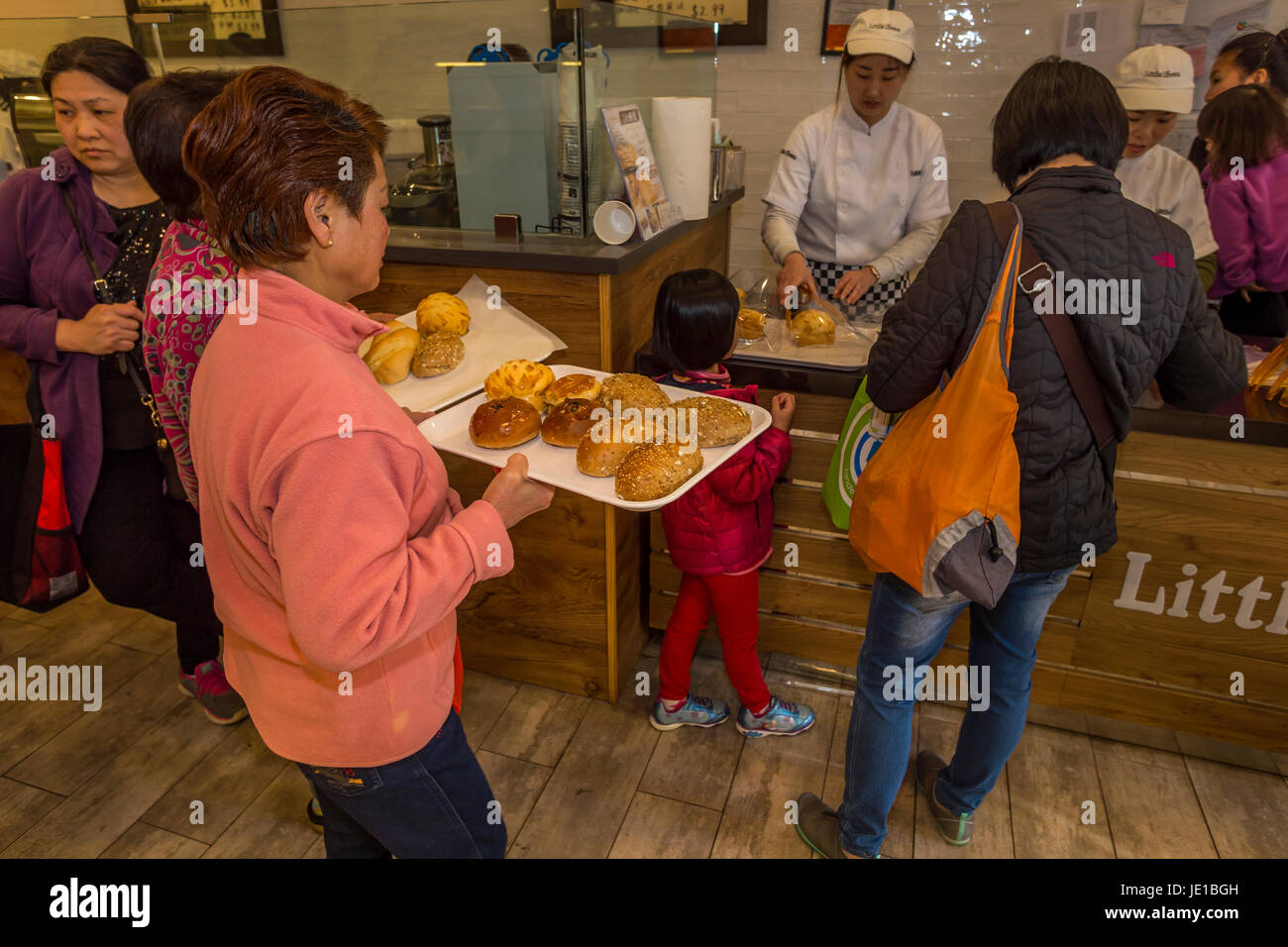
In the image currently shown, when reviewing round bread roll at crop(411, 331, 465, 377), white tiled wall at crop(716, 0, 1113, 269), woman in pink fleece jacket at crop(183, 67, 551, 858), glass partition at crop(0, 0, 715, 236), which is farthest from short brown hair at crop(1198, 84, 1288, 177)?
woman in pink fleece jacket at crop(183, 67, 551, 858)

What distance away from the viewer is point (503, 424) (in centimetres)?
160

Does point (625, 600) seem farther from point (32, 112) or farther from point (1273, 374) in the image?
point (32, 112)

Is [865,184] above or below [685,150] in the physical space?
below

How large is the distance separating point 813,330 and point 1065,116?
0.89m

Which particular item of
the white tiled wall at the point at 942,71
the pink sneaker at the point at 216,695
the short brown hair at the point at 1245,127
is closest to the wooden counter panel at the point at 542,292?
the pink sneaker at the point at 216,695

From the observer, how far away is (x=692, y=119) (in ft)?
7.66

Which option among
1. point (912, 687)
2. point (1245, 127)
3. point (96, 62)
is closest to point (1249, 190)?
point (1245, 127)

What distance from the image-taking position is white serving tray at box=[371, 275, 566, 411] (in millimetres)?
Answer: 1808

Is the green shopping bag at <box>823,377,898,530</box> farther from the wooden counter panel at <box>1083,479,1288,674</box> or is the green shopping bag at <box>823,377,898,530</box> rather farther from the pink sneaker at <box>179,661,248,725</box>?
the pink sneaker at <box>179,661,248,725</box>

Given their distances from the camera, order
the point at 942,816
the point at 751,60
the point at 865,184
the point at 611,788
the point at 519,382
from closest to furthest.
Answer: the point at 519,382
the point at 942,816
the point at 611,788
the point at 865,184
the point at 751,60

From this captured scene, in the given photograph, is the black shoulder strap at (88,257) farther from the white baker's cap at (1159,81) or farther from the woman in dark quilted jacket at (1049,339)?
the white baker's cap at (1159,81)

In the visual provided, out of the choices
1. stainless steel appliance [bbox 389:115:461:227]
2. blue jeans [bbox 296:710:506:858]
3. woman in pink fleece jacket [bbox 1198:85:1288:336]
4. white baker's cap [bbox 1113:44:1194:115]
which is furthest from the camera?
woman in pink fleece jacket [bbox 1198:85:1288:336]

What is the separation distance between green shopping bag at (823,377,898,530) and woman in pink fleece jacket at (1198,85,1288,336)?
1705 millimetres
